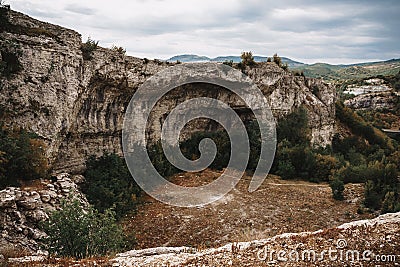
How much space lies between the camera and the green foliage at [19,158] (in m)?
8.90

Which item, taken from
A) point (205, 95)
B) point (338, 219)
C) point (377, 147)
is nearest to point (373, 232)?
point (338, 219)

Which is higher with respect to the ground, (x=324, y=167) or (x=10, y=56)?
(x=10, y=56)

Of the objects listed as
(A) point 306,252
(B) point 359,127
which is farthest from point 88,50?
(B) point 359,127

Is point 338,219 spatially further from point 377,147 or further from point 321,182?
point 377,147

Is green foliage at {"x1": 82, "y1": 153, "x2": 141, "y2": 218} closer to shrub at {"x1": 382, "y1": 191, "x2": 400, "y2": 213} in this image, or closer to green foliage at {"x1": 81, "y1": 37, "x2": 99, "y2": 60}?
green foliage at {"x1": 81, "y1": 37, "x2": 99, "y2": 60}

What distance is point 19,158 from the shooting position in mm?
9070

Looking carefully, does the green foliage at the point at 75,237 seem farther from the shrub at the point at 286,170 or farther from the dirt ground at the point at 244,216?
the shrub at the point at 286,170

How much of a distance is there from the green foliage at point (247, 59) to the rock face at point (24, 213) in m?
12.3

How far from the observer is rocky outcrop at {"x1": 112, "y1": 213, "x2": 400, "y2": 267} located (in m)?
5.19

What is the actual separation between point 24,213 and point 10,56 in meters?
5.14

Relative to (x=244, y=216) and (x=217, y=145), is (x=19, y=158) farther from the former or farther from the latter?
(x=217, y=145)

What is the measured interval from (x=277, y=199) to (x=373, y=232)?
292 inches

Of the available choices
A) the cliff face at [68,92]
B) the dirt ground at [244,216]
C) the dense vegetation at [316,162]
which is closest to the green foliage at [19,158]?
the cliff face at [68,92]

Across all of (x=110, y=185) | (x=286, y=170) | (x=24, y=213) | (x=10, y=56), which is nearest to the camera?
(x=24, y=213)
